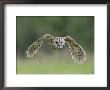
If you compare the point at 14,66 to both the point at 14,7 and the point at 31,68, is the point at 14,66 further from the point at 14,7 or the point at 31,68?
the point at 14,7

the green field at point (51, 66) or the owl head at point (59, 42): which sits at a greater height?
the owl head at point (59, 42)

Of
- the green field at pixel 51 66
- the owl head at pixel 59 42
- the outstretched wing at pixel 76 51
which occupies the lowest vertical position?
the green field at pixel 51 66

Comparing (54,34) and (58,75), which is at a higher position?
(54,34)

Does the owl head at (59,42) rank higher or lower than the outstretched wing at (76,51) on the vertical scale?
higher

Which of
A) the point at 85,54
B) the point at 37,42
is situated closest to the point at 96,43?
the point at 85,54

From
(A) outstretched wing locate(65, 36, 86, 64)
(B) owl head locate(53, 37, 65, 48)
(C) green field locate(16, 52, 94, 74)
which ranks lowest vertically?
(C) green field locate(16, 52, 94, 74)
